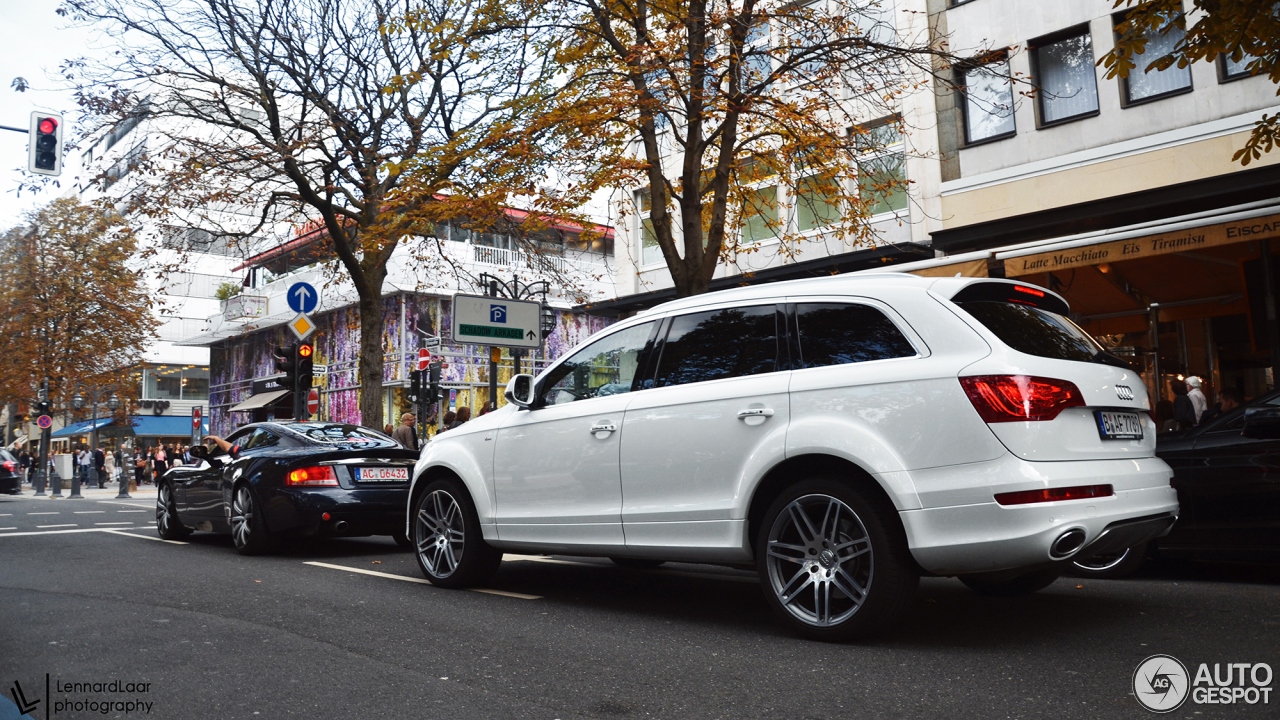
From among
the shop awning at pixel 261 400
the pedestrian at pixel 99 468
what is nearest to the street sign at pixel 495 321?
the shop awning at pixel 261 400

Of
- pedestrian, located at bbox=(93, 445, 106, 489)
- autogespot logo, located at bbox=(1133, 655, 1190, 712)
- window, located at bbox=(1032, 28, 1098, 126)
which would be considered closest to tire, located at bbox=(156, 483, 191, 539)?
autogespot logo, located at bbox=(1133, 655, 1190, 712)

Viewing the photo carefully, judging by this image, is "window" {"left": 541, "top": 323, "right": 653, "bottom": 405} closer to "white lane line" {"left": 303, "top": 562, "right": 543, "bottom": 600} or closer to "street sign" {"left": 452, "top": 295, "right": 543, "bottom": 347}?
"white lane line" {"left": 303, "top": 562, "right": 543, "bottom": 600}

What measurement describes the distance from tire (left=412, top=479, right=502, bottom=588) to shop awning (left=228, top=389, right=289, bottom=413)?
109 feet

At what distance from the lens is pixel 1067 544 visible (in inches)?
161

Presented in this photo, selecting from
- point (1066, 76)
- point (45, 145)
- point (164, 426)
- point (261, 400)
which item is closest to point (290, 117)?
point (45, 145)

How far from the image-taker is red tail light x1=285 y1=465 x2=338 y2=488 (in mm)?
9008

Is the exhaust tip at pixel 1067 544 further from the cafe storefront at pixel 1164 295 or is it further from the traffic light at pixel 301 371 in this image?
the traffic light at pixel 301 371

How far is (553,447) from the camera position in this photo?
237 inches

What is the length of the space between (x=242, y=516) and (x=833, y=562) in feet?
22.9

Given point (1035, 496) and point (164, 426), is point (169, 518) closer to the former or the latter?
point (1035, 496)

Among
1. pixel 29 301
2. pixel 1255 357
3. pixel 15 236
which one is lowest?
pixel 1255 357

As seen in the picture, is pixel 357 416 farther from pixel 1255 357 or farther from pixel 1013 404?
pixel 1013 404

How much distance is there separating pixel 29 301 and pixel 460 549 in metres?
38.9

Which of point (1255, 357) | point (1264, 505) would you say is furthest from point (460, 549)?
point (1255, 357)
